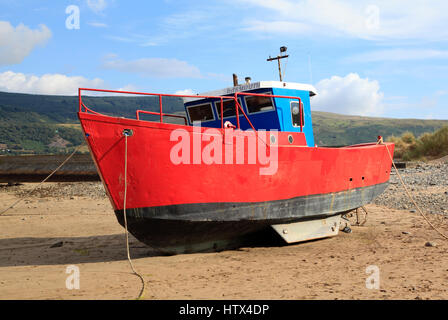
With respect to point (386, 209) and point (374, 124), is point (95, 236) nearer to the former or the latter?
Answer: point (386, 209)

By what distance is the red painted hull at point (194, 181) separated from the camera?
6.30 metres

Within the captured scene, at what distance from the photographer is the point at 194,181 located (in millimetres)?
6652

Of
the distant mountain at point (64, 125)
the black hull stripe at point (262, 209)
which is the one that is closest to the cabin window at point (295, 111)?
the black hull stripe at point (262, 209)

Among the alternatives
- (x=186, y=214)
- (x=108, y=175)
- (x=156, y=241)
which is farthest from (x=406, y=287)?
(x=108, y=175)

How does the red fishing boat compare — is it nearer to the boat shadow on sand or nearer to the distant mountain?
the boat shadow on sand

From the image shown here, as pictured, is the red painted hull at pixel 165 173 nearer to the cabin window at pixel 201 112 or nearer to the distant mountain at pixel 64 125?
the cabin window at pixel 201 112

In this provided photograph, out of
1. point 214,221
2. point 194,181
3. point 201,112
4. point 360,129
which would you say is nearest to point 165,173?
point 194,181

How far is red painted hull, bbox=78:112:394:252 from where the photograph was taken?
6301 millimetres

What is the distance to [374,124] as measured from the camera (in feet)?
393

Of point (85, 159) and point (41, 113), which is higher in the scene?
point (41, 113)

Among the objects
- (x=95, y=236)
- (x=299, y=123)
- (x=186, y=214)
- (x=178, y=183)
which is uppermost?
(x=299, y=123)

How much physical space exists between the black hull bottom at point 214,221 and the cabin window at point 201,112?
2.69m

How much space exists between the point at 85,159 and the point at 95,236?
40.3 ft

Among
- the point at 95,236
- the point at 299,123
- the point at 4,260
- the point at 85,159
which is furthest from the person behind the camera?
the point at 85,159
